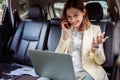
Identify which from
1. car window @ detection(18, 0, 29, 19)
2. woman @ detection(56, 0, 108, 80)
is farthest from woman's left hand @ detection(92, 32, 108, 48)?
car window @ detection(18, 0, 29, 19)

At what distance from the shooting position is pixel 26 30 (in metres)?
3.58

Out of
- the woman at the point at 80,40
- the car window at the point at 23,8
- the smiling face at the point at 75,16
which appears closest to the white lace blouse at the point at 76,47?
the woman at the point at 80,40

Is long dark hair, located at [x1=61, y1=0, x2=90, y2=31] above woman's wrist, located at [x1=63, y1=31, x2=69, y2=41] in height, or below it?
above

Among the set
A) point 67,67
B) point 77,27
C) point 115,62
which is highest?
point 77,27

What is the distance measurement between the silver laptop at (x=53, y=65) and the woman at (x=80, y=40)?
288 millimetres

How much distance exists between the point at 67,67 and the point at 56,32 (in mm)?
1301

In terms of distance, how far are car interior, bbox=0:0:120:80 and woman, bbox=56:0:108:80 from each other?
0.36 metres

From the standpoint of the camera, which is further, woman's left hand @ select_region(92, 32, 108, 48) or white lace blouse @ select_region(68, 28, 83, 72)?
white lace blouse @ select_region(68, 28, 83, 72)

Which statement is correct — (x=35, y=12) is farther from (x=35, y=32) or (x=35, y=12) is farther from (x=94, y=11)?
(x=94, y=11)

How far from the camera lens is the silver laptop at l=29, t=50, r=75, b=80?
2.03 meters

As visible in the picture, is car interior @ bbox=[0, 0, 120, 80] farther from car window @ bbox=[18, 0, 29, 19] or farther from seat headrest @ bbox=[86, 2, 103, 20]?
car window @ bbox=[18, 0, 29, 19]

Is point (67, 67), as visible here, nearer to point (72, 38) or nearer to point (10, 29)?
point (72, 38)

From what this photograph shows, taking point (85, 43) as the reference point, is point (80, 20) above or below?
above

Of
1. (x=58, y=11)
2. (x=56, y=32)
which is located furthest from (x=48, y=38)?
(x=58, y=11)
